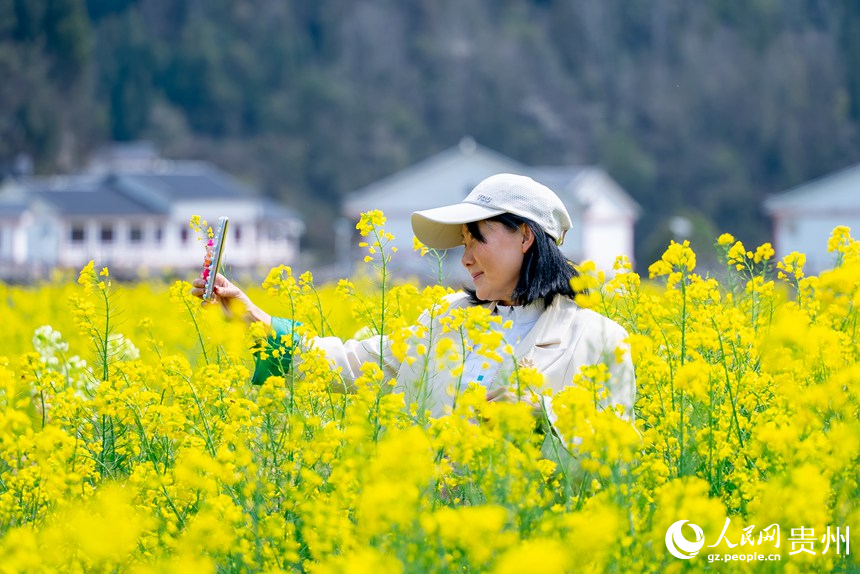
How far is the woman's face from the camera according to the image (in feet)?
13.2

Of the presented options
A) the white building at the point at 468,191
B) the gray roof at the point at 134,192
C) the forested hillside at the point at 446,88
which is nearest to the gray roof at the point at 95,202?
the gray roof at the point at 134,192

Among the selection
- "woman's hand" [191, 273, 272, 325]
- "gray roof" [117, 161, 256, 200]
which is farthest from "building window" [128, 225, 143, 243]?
"woman's hand" [191, 273, 272, 325]

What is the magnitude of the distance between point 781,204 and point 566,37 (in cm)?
3994

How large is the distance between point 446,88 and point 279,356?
219 feet

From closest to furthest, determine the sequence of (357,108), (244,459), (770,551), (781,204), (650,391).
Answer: (770,551)
(244,459)
(650,391)
(781,204)
(357,108)

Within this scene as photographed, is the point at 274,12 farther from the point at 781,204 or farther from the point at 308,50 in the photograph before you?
the point at 781,204

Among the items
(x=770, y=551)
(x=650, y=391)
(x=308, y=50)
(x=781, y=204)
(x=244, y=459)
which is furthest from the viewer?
(x=308, y=50)

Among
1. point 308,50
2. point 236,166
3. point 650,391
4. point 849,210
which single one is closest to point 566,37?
point 308,50

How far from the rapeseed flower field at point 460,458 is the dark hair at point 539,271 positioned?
0.66 feet

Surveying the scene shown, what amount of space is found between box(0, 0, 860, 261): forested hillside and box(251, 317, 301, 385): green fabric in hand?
176 ft

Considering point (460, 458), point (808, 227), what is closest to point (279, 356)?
point (460, 458)

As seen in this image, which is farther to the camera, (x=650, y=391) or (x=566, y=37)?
(x=566, y=37)

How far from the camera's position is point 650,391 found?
4078mm

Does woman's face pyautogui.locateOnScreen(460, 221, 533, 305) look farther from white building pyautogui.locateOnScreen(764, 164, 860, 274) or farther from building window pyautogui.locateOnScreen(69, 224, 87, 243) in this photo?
building window pyautogui.locateOnScreen(69, 224, 87, 243)
